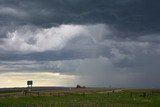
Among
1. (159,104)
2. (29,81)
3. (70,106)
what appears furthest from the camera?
(29,81)

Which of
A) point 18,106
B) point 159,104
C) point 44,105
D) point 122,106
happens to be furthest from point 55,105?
point 159,104

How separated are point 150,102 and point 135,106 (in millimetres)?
8832

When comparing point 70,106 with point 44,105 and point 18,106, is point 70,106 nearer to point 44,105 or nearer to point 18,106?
point 44,105

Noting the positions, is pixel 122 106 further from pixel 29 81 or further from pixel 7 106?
pixel 29 81

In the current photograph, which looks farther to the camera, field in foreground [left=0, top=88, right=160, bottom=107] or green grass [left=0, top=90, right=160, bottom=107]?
field in foreground [left=0, top=88, right=160, bottom=107]

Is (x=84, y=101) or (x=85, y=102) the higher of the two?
(x=84, y=101)

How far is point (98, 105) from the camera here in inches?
2142

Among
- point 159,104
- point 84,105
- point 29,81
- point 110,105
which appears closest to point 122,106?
point 110,105

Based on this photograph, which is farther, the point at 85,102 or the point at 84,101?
the point at 84,101

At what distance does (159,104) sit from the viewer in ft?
202

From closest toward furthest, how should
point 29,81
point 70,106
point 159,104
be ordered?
point 70,106 < point 159,104 < point 29,81

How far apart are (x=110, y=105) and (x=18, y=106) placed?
13824 mm

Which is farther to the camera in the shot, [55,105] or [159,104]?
[159,104]

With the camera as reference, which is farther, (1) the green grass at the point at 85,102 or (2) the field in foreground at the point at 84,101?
(2) the field in foreground at the point at 84,101
